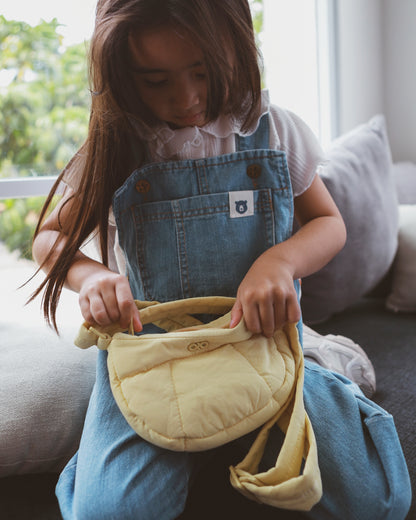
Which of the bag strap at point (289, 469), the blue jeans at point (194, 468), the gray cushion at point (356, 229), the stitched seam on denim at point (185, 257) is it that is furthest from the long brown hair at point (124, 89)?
the gray cushion at point (356, 229)

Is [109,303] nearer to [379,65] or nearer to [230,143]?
[230,143]

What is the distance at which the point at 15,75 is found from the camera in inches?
42.2

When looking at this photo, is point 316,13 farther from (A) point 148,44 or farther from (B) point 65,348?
(B) point 65,348

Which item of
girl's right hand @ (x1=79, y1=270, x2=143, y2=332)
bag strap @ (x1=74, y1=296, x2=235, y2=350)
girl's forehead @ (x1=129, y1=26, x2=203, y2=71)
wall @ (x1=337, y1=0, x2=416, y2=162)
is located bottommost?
bag strap @ (x1=74, y1=296, x2=235, y2=350)

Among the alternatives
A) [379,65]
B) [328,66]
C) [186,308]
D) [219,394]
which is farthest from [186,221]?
[379,65]

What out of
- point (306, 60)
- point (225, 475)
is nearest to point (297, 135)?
point (225, 475)

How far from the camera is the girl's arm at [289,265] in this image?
56 centimetres

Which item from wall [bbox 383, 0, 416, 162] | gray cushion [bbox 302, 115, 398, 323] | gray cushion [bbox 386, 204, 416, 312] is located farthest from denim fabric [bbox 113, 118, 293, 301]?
wall [bbox 383, 0, 416, 162]

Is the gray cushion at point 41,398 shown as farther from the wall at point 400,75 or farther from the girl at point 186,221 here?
the wall at point 400,75

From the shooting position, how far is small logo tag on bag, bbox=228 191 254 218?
673mm

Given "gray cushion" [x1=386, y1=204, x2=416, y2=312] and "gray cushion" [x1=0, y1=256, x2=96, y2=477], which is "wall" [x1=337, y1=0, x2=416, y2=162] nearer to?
"gray cushion" [x1=386, y1=204, x2=416, y2=312]

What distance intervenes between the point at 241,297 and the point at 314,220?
0.22 meters

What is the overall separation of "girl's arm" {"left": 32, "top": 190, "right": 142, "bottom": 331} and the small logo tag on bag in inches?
7.2

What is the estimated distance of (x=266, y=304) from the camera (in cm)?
55
